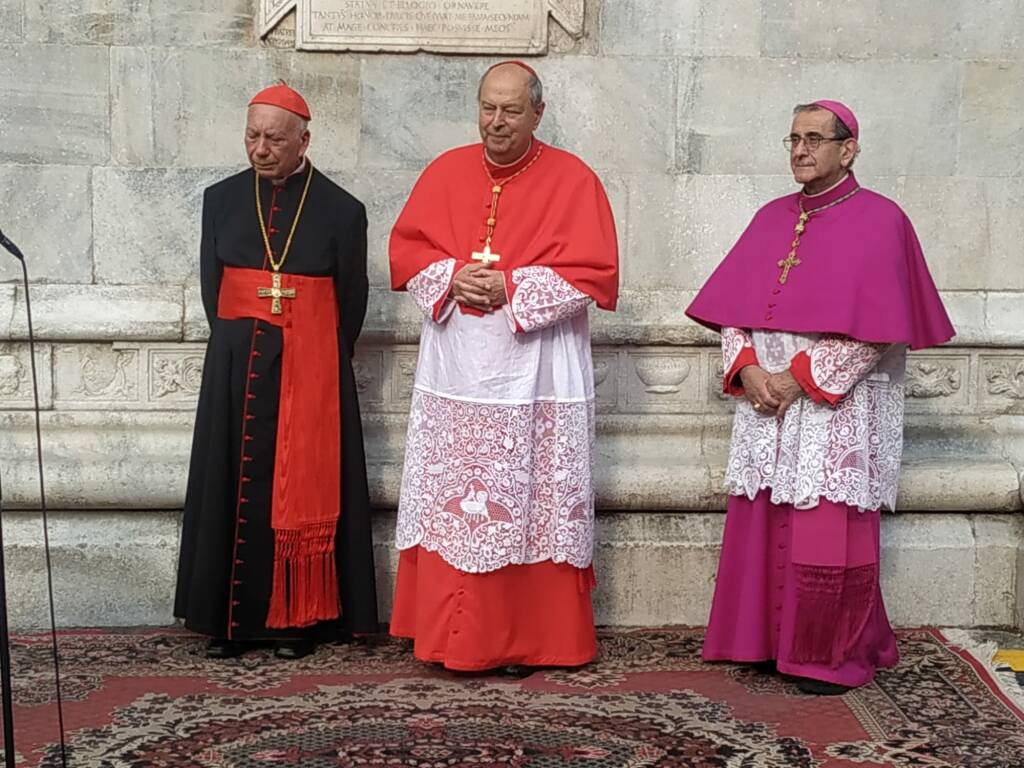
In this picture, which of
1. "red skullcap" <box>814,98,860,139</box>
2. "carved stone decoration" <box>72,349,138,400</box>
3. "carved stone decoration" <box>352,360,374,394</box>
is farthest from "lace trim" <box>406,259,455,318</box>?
"carved stone decoration" <box>72,349,138,400</box>

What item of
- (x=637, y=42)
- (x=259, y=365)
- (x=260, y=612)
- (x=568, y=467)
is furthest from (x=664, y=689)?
(x=637, y=42)

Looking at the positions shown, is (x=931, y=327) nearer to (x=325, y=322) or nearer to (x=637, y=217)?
(x=637, y=217)

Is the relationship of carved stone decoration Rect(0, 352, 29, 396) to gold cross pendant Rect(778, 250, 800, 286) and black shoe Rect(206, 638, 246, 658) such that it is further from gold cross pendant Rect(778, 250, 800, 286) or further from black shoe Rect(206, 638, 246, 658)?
gold cross pendant Rect(778, 250, 800, 286)

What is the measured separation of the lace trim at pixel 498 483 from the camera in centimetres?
518

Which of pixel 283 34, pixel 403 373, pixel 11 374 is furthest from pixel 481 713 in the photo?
pixel 283 34

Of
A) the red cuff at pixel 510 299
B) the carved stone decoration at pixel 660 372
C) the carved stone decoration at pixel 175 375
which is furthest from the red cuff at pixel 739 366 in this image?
the carved stone decoration at pixel 175 375

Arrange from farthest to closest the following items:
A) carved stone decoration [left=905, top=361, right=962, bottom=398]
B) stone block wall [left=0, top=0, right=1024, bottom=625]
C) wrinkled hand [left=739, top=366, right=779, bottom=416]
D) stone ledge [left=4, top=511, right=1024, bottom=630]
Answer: carved stone decoration [left=905, top=361, right=962, bottom=398]
stone block wall [left=0, top=0, right=1024, bottom=625]
stone ledge [left=4, top=511, right=1024, bottom=630]
wrinkled hand [left=739, top=366, right=779, bottom=416]

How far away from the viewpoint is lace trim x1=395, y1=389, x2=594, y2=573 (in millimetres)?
5180

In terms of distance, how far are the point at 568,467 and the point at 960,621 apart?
194cm

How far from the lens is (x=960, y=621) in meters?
6.08

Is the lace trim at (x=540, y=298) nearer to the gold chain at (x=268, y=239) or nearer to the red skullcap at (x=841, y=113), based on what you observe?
the gold chain at (x=268, y=239)

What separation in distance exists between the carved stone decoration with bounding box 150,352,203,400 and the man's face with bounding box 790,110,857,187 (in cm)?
258

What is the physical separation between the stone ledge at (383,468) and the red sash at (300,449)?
557 millimetres

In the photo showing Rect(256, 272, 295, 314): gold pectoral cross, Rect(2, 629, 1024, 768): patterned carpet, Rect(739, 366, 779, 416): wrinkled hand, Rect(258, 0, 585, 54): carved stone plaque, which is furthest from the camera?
Rect(258, 0, 585, 54): carved stone plaque
